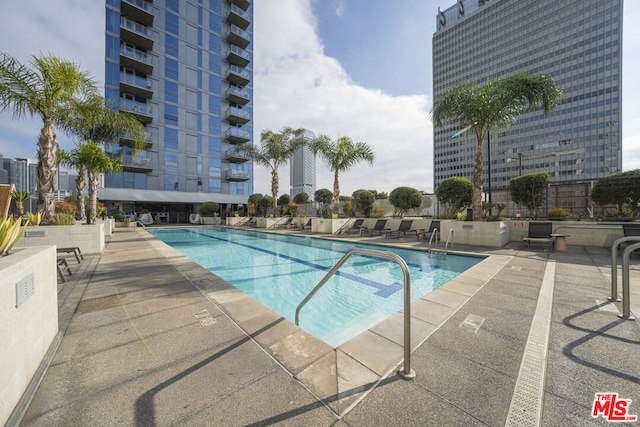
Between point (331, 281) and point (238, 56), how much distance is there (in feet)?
127

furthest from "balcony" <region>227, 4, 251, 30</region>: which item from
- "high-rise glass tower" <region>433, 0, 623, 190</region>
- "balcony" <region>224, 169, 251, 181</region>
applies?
"high-rise glass tower" <region>433, 0, 623, 190</region>

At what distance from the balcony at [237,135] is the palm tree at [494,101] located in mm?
29245

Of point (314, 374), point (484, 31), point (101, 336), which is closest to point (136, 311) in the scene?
point (101, 336)

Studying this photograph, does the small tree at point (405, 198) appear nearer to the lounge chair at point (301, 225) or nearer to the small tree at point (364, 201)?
the small tree at point (364, 201)

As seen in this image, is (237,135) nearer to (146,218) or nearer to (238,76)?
(238,76)

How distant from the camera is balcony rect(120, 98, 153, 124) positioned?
25.4 meters

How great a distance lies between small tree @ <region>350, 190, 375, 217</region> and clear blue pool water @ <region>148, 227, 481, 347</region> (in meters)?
8.92

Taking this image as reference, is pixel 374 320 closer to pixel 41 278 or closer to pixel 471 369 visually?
pixel 471 369

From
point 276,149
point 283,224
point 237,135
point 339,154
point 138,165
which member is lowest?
point 283,224

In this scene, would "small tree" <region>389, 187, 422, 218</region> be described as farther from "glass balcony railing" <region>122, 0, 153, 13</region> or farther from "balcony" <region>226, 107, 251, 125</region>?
"glass balcony railing" <region>122, 0, 153, 13</region>

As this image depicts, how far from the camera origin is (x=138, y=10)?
26.2 metres

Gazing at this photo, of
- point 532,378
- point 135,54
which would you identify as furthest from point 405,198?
point 135,54

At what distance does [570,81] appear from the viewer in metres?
71.9

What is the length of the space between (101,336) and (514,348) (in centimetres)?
456
